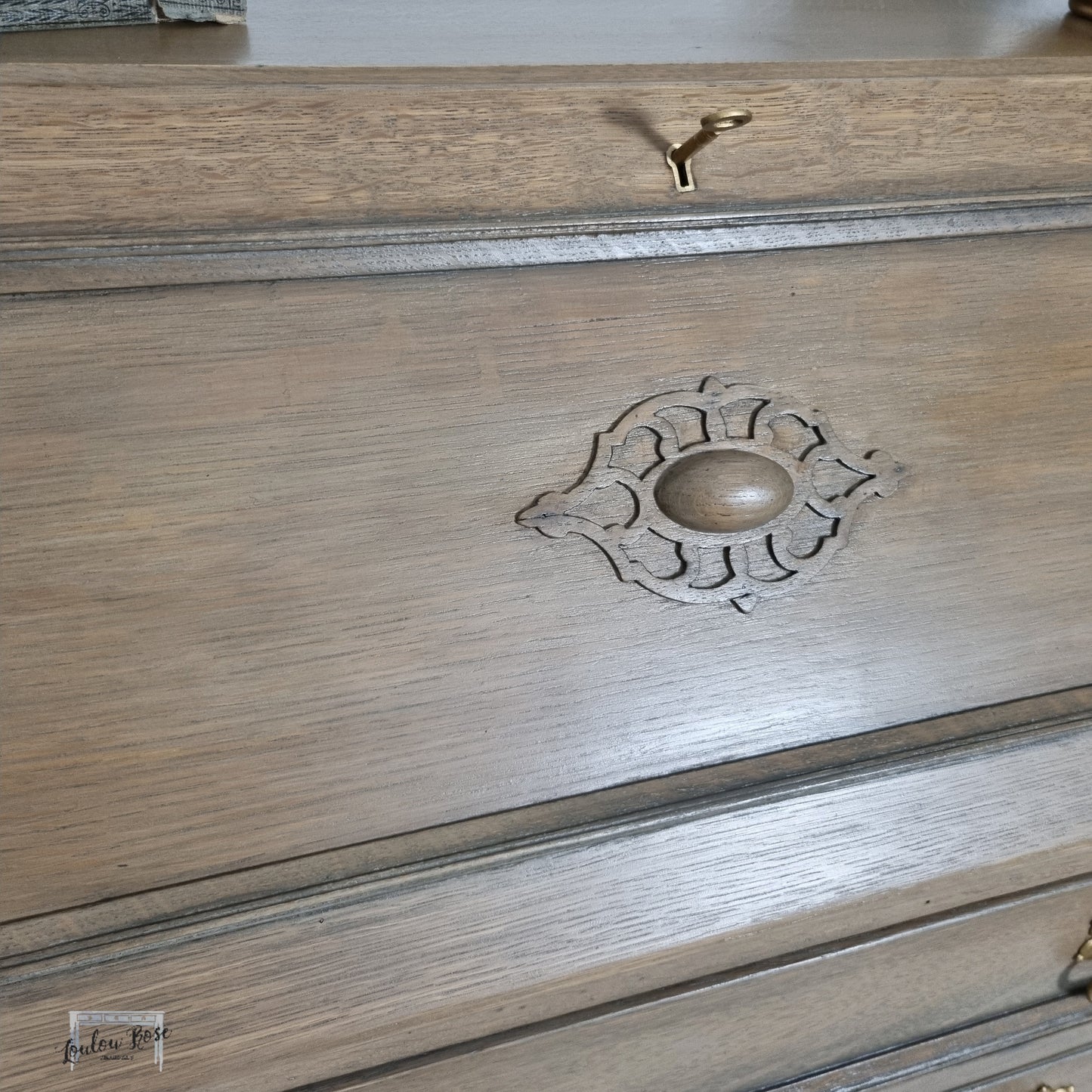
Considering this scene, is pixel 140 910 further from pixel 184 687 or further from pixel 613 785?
pixel 613 785

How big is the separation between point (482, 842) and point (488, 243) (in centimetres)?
27

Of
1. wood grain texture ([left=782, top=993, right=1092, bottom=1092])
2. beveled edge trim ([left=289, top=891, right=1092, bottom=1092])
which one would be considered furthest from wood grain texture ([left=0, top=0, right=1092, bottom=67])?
wood grain texture ([left=782, top=993, right=1092, bottom=1092])

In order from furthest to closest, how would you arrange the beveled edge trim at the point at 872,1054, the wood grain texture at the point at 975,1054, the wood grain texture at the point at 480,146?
the wood grain texture at the point at 975,1054, the beveled edge trim at the point at 872,1054, the wood grain texture at the point at 480,146

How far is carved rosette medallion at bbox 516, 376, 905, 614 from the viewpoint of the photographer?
0.46m

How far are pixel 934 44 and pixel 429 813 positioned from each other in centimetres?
45

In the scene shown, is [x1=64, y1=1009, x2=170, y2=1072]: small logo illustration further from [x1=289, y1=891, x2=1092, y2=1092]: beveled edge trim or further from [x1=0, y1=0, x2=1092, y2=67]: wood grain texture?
[x1=0, y1=0, x2=1092, y2=67]: wood grain texture

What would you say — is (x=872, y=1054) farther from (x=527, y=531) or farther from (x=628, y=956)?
(x=527, y=531)

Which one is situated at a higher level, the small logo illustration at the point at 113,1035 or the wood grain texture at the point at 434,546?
the wood grain texture at the point at 434,546

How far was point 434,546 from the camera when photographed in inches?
17.5

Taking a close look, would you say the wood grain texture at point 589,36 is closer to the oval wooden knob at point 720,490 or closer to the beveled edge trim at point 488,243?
the beveled edge trim at point 488,243

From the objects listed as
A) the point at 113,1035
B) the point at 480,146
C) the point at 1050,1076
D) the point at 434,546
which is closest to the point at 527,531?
the point at 434,546

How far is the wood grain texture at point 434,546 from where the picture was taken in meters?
0.41

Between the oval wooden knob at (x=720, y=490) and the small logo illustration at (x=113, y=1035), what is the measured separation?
0.32 metres

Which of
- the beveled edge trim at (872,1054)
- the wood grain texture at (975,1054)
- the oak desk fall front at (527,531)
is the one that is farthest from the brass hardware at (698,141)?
the wood grain texture at (975,1054)
